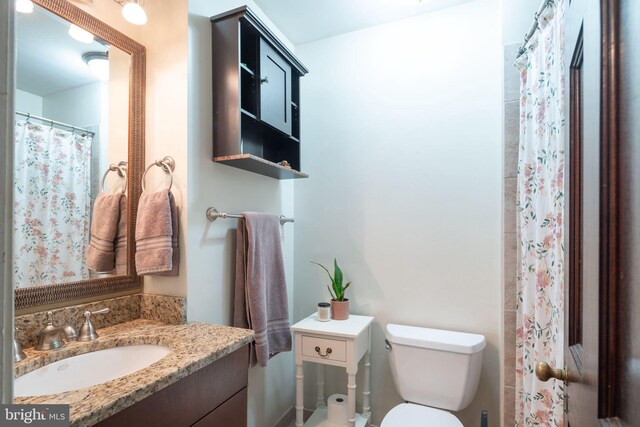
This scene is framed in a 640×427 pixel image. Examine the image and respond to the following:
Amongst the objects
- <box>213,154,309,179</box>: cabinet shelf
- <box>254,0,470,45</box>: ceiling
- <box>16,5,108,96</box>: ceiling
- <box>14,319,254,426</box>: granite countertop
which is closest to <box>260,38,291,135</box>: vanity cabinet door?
<box>213,154,309,179</box>: cabinet shelf

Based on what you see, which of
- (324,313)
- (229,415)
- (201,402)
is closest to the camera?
(201,402)

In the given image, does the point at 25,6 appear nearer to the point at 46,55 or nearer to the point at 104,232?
the point at 46,55

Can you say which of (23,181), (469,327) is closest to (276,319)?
(469,327)

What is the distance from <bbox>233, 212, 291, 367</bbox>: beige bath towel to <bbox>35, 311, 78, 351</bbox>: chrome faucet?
61 cm

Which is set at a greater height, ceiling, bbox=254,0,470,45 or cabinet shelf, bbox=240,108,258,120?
ceiling, bbox=254,0,470,45

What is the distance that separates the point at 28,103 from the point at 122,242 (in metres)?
0.55

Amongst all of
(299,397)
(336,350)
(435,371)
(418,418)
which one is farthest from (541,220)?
(299,397)

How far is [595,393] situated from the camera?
0.44m

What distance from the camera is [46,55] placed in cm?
105

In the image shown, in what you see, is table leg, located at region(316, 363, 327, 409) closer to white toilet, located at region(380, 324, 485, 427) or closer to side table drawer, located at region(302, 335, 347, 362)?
side table drawer, located at region(302, 335, 347, 362)

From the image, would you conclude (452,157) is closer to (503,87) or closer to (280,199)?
(503,87)

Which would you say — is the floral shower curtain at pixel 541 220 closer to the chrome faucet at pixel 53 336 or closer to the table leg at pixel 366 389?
the table leg at pixel 366 389

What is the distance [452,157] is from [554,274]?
87cm

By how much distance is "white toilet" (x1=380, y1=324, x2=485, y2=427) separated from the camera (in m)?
1.45
